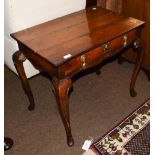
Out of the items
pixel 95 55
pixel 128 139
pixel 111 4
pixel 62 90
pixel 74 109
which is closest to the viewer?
pixel 62 90

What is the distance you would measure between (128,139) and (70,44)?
0.85m

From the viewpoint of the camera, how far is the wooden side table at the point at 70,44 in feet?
5.46

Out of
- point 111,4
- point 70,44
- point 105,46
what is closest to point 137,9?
point 111,4

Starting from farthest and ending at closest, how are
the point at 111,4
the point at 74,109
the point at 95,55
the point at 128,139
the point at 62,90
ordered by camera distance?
1. the point at 111,4
2. the point at 74,109
3. the point at 128,139
4. the point at 95,55
5. the point at 62,90

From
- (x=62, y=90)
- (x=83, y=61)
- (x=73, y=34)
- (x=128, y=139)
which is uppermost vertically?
(x=73, y=34)

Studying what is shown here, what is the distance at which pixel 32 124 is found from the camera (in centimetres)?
219

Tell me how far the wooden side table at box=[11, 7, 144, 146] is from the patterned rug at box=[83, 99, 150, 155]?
238 millimetres

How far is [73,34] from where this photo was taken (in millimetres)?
1864

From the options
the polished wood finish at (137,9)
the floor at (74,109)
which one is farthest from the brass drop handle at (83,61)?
the polished wood finish at (137,9)

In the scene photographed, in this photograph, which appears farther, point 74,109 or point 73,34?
point 74,109

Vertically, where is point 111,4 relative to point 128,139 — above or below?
above

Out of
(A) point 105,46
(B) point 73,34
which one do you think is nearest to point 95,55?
(A) point 105,46

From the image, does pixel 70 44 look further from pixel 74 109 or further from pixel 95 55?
pixel 74 109

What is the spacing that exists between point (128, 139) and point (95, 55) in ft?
2.33
